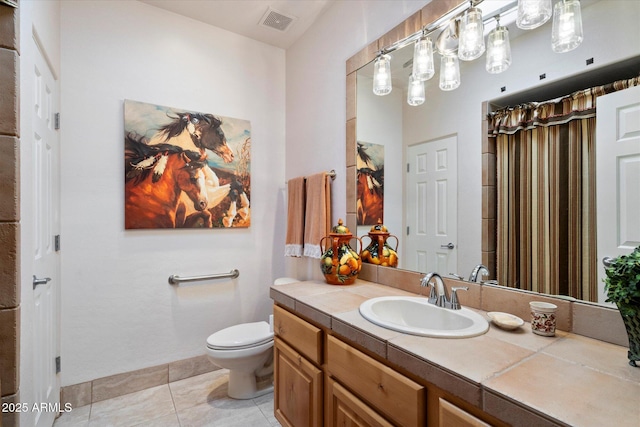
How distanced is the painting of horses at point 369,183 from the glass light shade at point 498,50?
69 cm

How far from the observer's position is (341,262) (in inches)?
68.4

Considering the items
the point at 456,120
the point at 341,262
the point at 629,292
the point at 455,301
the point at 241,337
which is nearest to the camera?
the point at 629,292

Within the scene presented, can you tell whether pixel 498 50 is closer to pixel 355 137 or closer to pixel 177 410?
pixel 355 137

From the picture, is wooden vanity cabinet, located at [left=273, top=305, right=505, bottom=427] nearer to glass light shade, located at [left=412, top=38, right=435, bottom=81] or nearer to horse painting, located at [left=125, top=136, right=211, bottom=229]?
horse painting, located at [left=125, top=136, right=211, bottom=229]

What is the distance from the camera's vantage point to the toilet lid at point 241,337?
6.34 ft

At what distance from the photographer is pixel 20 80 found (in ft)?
3.85

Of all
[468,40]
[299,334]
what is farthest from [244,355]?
[468,40]

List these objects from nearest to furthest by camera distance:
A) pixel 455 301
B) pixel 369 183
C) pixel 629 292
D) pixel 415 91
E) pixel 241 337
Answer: pixel 629 292
pixel 455 301
pixel 415 91
pixel 369 183
pixel 241 337

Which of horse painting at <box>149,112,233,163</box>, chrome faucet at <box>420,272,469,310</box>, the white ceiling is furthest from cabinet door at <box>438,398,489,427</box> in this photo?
the white ceiling

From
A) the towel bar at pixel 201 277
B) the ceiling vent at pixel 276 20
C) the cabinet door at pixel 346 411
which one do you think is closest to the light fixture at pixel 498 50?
the cabinet door at pixel 346 411

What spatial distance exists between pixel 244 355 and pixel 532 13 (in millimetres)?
2226

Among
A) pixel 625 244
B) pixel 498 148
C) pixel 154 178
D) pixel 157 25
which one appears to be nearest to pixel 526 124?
pixel 498 148

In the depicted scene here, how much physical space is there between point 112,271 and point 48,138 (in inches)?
36.2

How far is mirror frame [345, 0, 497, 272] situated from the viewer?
1.29m
